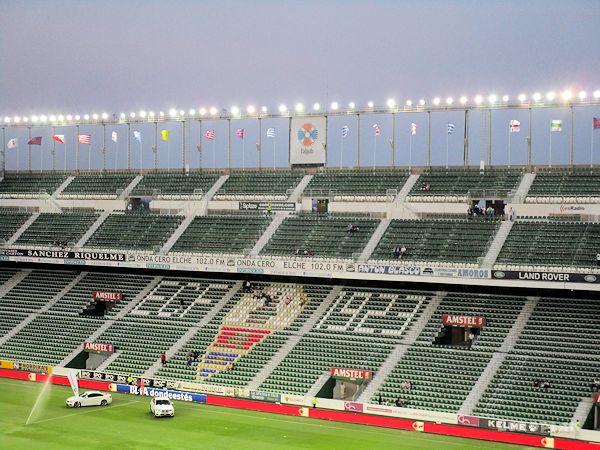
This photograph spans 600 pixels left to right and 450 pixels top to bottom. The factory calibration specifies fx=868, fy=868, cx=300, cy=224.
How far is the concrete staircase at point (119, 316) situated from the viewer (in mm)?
60041

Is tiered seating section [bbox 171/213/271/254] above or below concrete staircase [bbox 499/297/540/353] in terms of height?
above

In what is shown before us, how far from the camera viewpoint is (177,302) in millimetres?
63406

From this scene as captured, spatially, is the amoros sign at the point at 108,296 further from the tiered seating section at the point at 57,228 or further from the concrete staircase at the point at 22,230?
the concrete staircase at the point at 22,230

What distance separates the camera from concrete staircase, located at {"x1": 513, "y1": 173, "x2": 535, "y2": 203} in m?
60.0

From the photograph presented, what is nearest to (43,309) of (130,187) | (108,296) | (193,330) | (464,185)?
(108,296)

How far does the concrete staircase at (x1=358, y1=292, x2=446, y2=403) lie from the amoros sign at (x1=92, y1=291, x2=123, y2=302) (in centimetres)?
2304

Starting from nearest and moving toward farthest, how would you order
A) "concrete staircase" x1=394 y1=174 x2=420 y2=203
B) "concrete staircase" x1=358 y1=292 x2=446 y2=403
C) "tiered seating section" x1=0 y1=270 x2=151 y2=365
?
"concrete staircase" x1=358 y1=292 x2=446 y2=403, "tiered seating section" x1=0 y1=270 x2=151 y2=365, "concrete staircase" x1=394 y1=174 x2=420 y2=203

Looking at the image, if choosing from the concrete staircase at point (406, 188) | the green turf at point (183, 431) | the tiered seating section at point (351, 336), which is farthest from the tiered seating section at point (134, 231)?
the concrete staircase at point (406, 188)

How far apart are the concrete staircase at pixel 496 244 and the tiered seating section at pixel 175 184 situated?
26.0m

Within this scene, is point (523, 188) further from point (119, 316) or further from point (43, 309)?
point (43, 309)

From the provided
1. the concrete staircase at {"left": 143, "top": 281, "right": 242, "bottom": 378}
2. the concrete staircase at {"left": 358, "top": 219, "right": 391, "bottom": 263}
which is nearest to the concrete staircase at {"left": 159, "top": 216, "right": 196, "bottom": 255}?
the concrete staircase at {"left": 143, "top": 281, "right": 242, "bottom": 378}

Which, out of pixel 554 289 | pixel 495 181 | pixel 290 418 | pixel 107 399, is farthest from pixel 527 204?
pixel 107 399

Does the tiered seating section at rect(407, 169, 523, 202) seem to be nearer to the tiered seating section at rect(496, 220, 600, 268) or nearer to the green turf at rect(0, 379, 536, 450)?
the tiered seating section at rect(496, 220, 600, 268)

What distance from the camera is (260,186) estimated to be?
7038 centimetres
